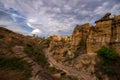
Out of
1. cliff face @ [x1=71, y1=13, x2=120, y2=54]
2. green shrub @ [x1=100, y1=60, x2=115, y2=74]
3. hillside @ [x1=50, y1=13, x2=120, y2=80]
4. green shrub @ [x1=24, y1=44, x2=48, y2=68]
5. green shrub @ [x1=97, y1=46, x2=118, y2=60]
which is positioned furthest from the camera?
cliff face @ [x1=71, y1=13, x2=120, y2=54]

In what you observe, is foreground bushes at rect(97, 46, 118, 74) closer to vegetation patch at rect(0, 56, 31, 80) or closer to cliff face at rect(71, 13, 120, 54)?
cliff face at rect(71, 13, 120, 54)

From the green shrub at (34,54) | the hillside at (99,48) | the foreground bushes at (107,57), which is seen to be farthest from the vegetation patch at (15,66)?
the foreground bushes at (107,57)

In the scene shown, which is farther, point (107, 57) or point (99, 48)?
point (99, 48)

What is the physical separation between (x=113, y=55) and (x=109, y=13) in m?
17.0

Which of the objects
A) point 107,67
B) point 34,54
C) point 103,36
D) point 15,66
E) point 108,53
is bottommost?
point 107,67

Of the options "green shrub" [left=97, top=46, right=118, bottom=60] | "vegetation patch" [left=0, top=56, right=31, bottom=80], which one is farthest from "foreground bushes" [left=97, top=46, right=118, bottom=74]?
"vegetation patch" [left=0, top=56, right=31, bottom=80]

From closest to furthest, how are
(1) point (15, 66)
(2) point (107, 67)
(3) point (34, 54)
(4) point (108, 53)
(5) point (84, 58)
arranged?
1. (1) point (15, 66)
2. (2) point (107, 67)
3. (4) point (108, 53)
4. (3) point (34, 54)
5. (5) point (84, 58)

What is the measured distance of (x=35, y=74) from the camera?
20.8 m

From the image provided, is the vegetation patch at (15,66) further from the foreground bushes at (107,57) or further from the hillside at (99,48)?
the foreground bushes at (107,57)

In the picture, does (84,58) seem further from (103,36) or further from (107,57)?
(103,36)

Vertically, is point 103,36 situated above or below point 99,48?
above

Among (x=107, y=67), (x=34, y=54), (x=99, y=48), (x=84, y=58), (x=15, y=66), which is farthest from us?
(x=99, y=48)

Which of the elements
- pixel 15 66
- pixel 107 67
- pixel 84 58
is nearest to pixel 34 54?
pixel 15 66

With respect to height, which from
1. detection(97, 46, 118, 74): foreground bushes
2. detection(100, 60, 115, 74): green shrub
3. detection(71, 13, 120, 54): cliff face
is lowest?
detection(100, 60, 115, 74): green shrub
